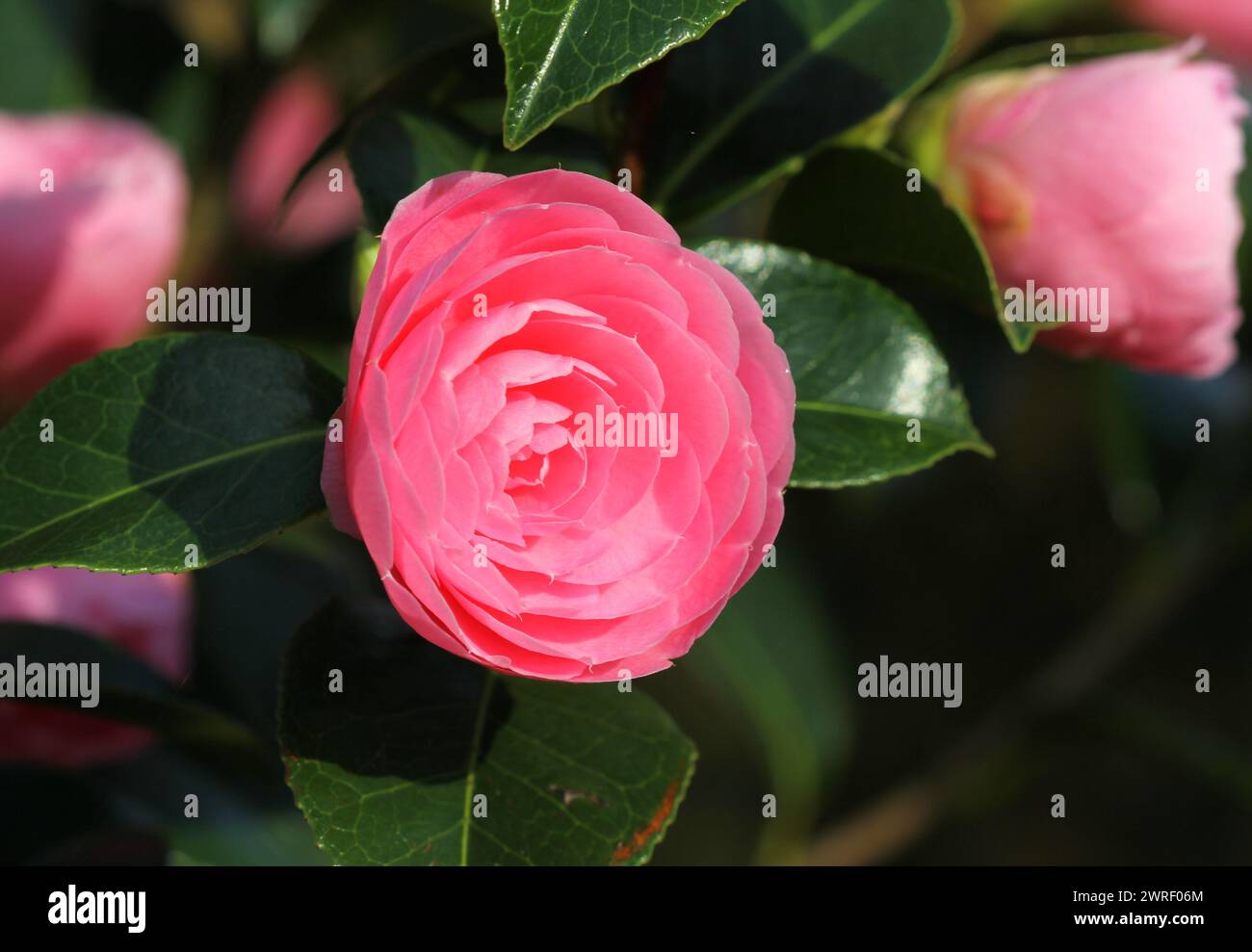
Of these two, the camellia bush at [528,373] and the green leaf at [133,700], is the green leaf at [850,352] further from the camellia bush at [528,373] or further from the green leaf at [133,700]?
the green leaf at [133,700]

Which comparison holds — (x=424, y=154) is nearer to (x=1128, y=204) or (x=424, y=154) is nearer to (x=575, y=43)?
(x=575, y=43)

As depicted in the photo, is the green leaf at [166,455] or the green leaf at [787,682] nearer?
the green leaf at [166,455]

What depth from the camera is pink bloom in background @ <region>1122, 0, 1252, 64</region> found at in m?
1.18

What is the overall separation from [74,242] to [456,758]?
0.49 metres

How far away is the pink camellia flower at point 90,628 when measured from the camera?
0.83 metres

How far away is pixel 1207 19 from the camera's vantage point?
1.23 m

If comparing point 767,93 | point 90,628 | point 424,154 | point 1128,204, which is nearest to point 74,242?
point 90,628

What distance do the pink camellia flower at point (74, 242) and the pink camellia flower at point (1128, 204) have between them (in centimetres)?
57

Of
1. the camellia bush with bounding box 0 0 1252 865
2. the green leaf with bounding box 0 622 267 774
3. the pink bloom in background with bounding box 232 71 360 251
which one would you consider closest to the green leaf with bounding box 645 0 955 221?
the camellia bush with bounding box 0 0 1252 865

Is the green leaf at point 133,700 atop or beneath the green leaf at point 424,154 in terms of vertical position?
beneath

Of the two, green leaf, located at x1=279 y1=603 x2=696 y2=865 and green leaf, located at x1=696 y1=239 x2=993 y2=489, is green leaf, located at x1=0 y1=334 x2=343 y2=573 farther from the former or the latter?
green leaf, located at x1=696 y1=239 x2=993 y2=489

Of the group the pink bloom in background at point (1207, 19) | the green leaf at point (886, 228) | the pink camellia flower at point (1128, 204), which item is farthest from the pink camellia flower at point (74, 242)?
the pink bloom in background at point (1207, 19)

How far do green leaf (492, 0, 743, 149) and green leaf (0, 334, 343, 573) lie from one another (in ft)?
0.55
